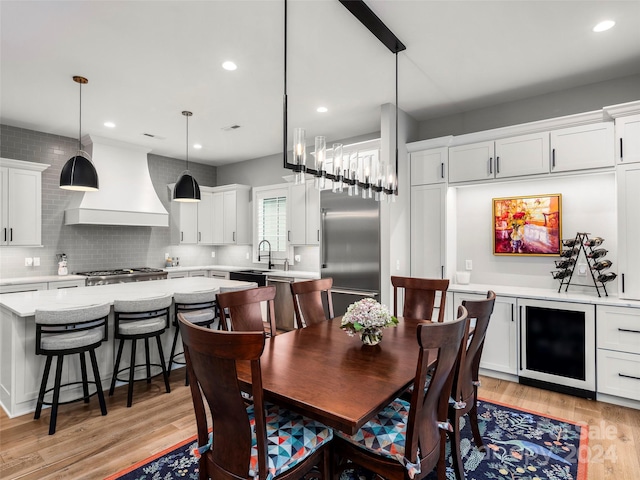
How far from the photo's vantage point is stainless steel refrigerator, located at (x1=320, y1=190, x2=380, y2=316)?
13.6 ft

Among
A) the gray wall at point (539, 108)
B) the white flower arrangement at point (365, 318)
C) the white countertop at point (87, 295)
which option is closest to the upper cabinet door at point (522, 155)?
the gray wall at point (539, 108)

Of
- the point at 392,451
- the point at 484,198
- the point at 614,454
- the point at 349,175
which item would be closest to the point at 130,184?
the point at 349,175

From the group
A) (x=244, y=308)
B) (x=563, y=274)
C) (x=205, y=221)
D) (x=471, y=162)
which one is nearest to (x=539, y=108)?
(x=471, y=162)

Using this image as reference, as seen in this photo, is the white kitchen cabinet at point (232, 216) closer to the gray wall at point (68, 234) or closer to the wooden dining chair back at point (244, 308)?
the gray wall at point (68, 234)

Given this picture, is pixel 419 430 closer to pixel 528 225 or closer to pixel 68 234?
pixel 528 225

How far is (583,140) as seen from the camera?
10.9 feet

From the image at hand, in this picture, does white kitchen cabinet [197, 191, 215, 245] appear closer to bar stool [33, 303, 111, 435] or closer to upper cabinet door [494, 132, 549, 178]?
bar stool [33, 303, 111, 435]

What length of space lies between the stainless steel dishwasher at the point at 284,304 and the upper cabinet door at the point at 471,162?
2740 mm

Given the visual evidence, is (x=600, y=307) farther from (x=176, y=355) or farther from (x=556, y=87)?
(x=176, y=355)

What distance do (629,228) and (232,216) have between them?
5.51 metres

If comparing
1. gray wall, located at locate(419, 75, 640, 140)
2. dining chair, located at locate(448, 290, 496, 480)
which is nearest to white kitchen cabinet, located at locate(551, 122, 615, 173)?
gray wall, located at locate(419, 75, 640, 140)

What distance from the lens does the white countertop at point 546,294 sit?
3061mm

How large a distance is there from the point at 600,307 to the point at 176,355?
13.2 ft

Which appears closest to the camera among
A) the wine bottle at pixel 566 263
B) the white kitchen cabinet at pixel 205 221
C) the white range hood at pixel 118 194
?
the wine bottle at pixel 566 263
